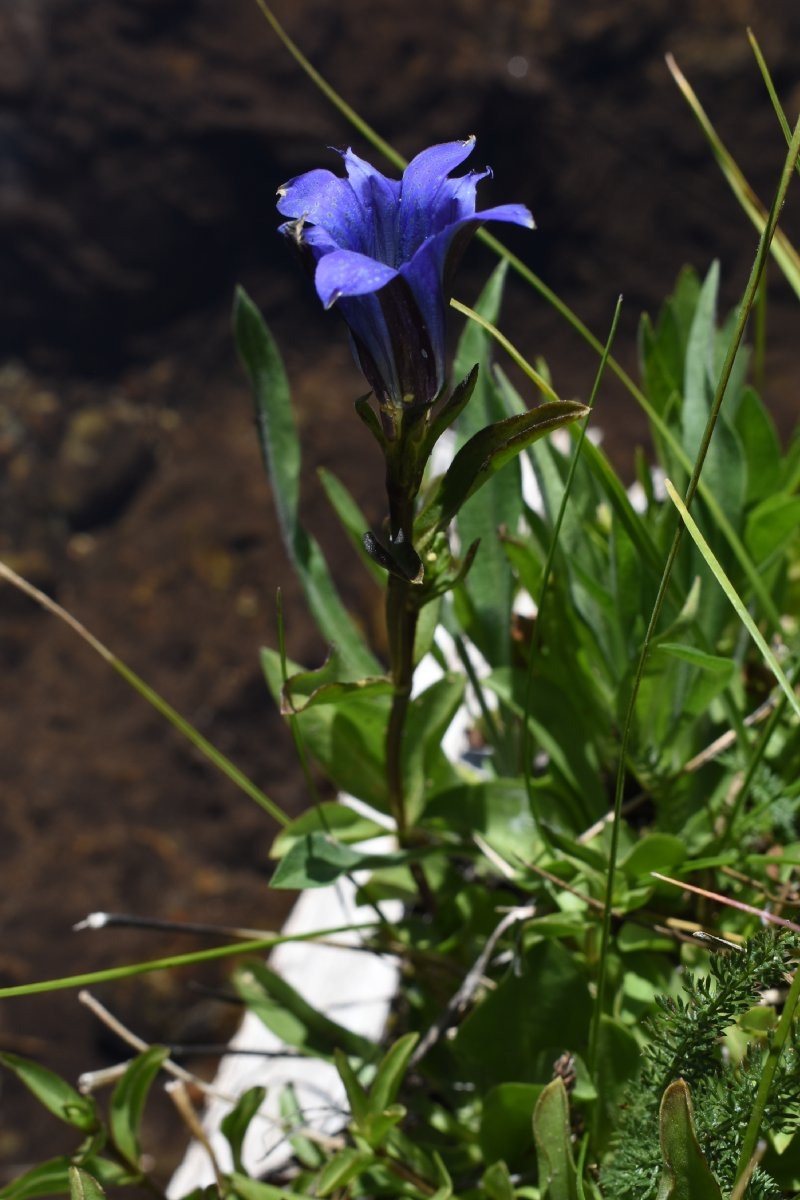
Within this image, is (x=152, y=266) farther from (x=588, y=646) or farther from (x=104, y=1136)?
(x=104, y=1136)

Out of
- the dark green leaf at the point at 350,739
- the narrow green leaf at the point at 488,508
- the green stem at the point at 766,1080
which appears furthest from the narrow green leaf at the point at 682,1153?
the narrow green leaf at the point at 488,508

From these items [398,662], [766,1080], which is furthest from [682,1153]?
[398,662]

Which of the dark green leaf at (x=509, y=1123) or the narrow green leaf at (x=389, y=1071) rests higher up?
the narrow green leaf at (x=389, y=1071)

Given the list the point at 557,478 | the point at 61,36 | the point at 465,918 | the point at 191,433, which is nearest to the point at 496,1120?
the point at 465,918

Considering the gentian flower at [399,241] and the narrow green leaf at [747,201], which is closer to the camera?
the gentian flower at [399,241]

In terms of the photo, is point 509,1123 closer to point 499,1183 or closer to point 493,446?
point 499,1183

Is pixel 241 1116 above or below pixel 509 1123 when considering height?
above

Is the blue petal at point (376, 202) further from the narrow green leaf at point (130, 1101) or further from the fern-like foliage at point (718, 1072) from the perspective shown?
the narrow green leaf at point (130, 1101)
